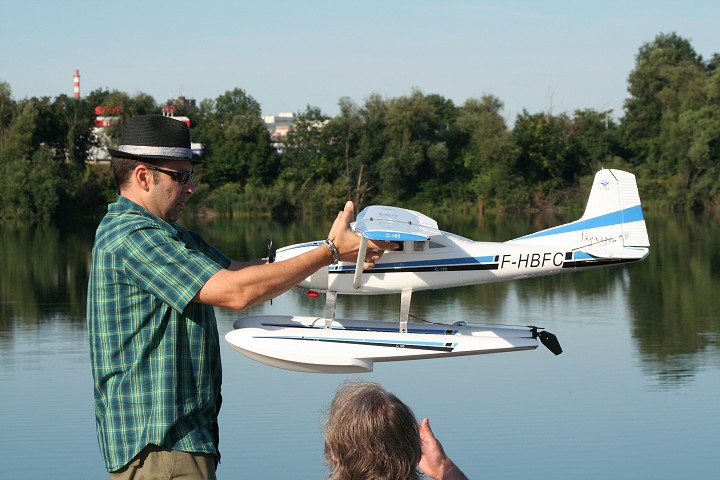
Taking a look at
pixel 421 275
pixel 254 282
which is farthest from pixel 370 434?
pixel 421 275

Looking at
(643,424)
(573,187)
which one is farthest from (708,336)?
(573,187)

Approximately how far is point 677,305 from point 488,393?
801cm

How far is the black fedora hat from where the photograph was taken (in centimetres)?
298

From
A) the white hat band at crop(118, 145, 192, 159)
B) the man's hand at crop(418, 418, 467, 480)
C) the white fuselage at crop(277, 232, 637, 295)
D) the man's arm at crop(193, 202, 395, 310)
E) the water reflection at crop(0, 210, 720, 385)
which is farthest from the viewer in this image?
the water reflection at crop(0, 210, 720, 385)

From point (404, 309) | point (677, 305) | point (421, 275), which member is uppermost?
point (421, 275)

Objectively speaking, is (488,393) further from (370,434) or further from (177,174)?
(370,434)

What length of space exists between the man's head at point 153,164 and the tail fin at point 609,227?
396cm

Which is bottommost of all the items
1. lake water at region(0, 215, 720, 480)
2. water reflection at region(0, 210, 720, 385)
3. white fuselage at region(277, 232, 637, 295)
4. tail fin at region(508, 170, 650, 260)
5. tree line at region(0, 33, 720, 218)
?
lake water at region(0, 215, 720, 480)

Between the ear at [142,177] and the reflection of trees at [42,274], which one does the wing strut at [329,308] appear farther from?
the reflection of trees at [42,274]

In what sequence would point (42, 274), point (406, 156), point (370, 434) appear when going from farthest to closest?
point (406, 156)
point (42, 274)
point (370, 434)

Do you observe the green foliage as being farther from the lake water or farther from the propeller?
the propeller

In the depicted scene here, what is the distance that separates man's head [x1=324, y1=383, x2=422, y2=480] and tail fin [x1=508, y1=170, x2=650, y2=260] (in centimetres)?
A: 469

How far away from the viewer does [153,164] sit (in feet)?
9.78

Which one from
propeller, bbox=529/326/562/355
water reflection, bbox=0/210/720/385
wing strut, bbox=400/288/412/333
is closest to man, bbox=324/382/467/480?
propeller, bbox=529/326/562/355
